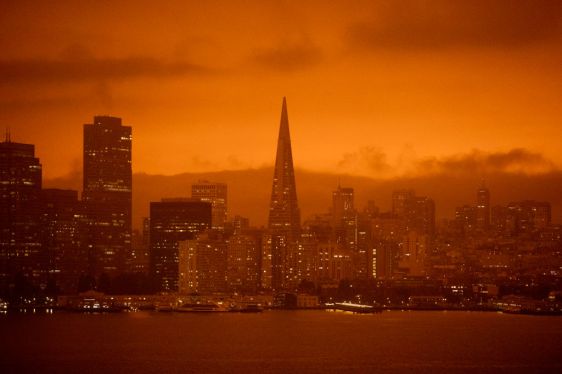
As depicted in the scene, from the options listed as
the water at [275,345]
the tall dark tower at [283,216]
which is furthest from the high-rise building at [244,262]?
the water at [275,345]

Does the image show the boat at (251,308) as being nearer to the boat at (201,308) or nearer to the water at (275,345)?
the boat at (201,308)

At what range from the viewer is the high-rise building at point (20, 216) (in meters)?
152

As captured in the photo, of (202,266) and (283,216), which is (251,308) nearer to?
(202,266)

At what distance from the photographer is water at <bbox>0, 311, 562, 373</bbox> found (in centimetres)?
6662

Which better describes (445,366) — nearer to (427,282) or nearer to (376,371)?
(376,371)

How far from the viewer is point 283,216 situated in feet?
566

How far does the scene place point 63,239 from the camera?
158 metres

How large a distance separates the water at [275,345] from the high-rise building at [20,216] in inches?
1569

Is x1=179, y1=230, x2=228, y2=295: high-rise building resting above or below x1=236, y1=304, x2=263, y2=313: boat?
above

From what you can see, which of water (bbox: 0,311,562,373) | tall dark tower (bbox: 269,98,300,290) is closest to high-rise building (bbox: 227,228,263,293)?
tall dark tower (bbox: 269,98,300,290)

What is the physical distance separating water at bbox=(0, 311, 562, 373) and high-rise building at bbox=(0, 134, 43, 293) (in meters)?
39.8

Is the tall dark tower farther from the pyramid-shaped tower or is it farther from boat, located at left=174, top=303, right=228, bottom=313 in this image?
boat, located at left=174, top=303, right=228, bottom=313

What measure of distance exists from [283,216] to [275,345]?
93701mm

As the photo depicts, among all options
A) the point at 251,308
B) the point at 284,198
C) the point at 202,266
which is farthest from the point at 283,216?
the point at 251,308
